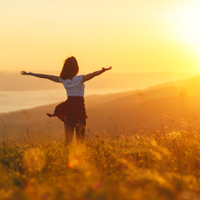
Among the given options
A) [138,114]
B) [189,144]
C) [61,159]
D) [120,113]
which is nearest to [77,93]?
[61,159]

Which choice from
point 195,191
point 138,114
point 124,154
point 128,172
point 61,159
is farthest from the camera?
point 138,114

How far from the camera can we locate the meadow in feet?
7.11

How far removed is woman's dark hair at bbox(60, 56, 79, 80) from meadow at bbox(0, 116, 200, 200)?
140 cm

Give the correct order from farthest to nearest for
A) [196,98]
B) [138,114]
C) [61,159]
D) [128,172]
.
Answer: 1. [138,114]
2. [196,98]
3. [61,159]
4. [128,172]

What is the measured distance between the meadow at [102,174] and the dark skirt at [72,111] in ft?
1.82

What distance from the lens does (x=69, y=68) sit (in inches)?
194

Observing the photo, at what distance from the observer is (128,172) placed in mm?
2916

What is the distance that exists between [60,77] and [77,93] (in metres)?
0.52

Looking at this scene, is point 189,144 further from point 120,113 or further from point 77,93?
point 120,113

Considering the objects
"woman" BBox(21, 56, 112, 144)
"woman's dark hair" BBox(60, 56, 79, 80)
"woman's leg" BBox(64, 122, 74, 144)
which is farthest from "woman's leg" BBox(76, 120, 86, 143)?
"woman's dark hair" BBox(60, 56, 79, 80)

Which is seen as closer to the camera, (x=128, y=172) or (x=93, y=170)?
(x=128, y=172)

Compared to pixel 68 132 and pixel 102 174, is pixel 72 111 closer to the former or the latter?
pixel 68 132

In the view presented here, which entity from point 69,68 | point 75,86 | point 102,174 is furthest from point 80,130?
point 102,174

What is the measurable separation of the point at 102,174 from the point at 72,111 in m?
2.00
